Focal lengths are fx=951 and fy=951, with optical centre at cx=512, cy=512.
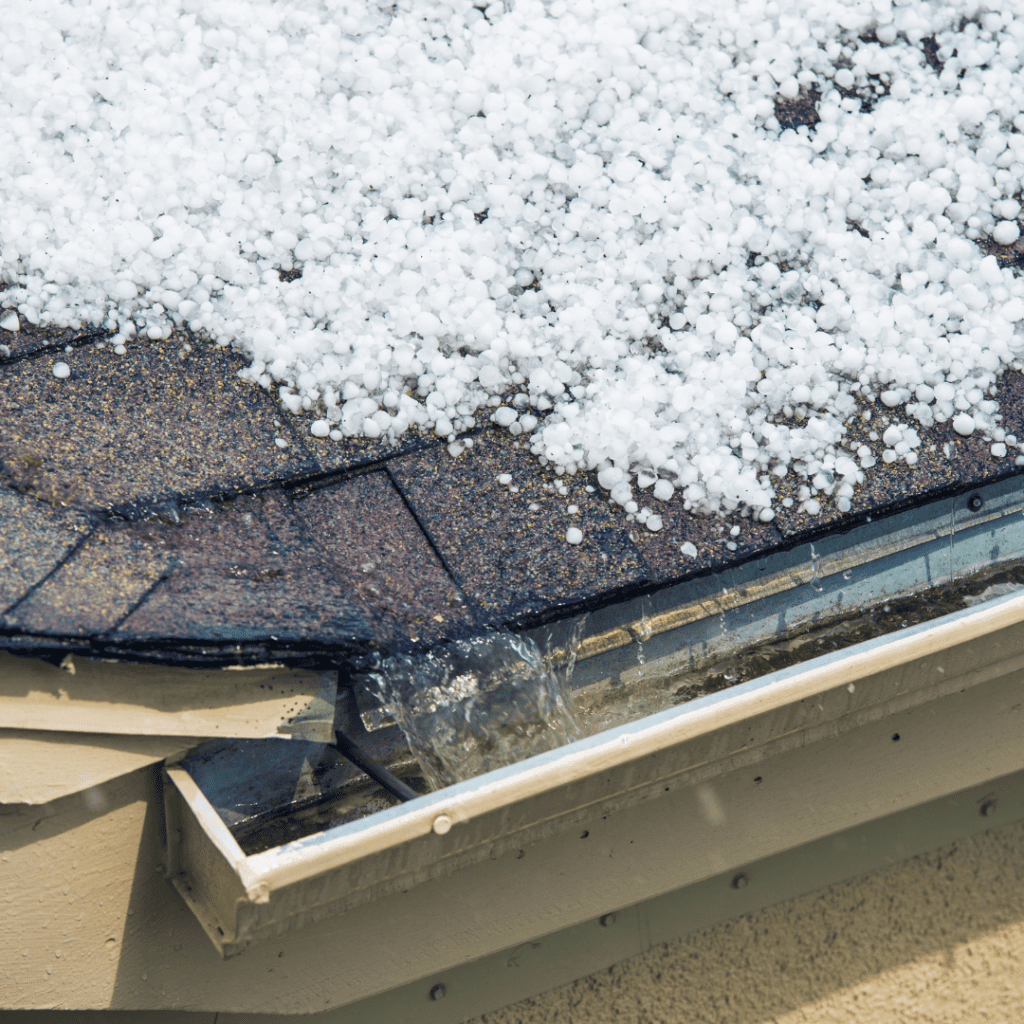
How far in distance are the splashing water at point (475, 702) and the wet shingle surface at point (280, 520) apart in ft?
0.18

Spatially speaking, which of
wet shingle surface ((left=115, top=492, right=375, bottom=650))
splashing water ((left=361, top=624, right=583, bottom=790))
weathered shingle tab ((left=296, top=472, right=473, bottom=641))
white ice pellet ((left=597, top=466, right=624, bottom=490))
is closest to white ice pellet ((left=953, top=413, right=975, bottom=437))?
white ice pellet ((left=597, top=466, right=624, bottom=490))

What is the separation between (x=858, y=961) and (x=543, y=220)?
4.86 ft

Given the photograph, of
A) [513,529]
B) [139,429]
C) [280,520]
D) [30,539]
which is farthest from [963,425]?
[30,539]

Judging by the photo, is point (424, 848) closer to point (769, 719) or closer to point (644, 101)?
point (769, 719)

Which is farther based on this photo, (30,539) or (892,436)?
(892,436)

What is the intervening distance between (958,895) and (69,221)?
1997 millimetres

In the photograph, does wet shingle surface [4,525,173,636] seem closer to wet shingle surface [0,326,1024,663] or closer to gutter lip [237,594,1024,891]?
wet shingle surface [0,326,1024,663]

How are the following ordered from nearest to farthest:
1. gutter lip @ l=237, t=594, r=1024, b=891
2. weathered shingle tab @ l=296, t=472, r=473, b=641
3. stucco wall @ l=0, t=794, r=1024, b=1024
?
gutter lip @ l=237, t=594, r=1024, b=891
weathered shingle tab @ l=296, t=472, r=473, b=641
stucco wall @ l=0, t=794, r=1024, b=1024

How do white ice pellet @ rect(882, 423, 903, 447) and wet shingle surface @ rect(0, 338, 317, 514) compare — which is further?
white ice pellet @ rect(882, 423, 903, 447)

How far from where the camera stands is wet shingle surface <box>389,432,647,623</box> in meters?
1.23

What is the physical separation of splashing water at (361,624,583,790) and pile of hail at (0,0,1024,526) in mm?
285

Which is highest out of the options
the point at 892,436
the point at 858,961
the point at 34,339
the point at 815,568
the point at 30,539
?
the point at 34,339

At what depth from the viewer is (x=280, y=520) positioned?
1.24 meters

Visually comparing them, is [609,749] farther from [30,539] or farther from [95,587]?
[30,539]
